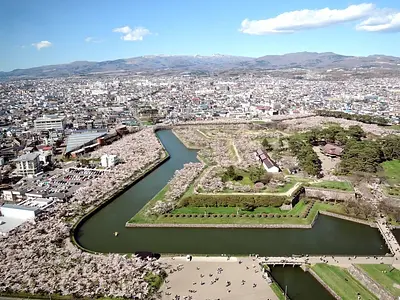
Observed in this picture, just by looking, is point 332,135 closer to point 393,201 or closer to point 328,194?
point 328,194

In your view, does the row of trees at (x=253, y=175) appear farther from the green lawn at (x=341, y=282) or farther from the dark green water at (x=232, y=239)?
the green lawn at (x=341, y=282)

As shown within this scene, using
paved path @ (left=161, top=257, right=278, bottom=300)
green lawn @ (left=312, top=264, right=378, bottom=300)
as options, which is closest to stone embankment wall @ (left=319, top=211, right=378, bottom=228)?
green lawn @ (left=312, top=264, right=378, bottom=300)

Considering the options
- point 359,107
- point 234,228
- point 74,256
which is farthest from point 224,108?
point 74,256

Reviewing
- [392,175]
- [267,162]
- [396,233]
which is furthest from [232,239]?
[392,175]

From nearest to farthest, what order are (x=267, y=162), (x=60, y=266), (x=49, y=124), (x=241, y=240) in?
(x=60, y=266), (x=241, y=240), (x=267, y=162), (x=49, y=124)

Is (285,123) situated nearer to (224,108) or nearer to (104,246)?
(224,108)

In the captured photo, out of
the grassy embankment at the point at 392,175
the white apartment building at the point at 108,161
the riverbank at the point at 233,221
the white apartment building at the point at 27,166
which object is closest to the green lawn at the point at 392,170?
the grassy embankment at the point at 392,175

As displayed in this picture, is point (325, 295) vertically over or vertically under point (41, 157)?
under
